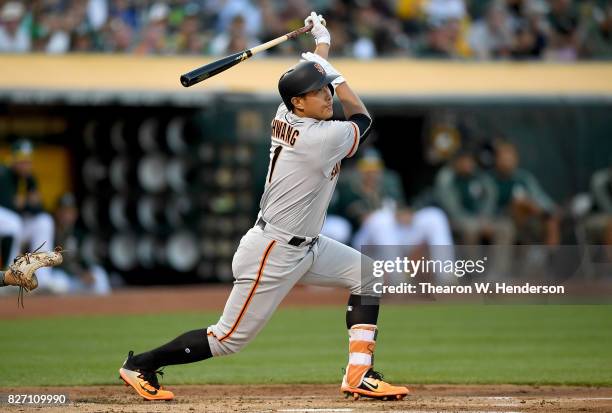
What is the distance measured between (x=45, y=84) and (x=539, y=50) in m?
7.61

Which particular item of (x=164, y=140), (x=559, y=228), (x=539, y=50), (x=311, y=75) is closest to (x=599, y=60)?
(x=539, y=50)

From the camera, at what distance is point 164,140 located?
16.0m

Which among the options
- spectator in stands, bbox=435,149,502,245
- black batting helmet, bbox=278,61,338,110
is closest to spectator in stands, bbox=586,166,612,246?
spectator in stands, bbox=435,149,502,245

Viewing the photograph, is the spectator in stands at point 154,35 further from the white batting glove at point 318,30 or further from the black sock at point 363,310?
the black sock at point 363,310

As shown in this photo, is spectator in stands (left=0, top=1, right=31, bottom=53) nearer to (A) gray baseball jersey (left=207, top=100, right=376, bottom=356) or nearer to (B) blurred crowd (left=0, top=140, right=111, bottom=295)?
(B) blurred crowd (left=0, top=140, right=111, bottom=295)

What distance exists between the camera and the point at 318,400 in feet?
23.2

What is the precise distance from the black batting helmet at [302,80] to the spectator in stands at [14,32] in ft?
33.1

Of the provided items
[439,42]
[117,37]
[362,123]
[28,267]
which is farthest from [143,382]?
[439,42]

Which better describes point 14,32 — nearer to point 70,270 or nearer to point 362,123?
point 70,270

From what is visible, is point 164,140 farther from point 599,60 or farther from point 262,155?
point 599,60

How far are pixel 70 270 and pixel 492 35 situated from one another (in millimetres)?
7586

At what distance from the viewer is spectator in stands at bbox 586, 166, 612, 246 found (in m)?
16.5

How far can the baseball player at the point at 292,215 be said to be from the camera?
650cm

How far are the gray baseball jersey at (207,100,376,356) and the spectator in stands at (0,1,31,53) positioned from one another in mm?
10089
